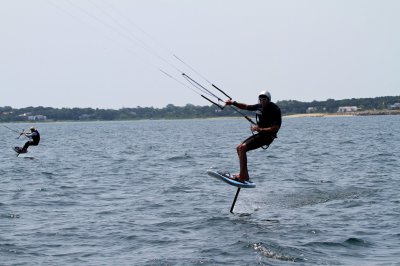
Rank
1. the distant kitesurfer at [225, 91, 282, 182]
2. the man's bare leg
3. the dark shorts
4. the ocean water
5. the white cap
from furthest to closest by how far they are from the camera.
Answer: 1. the man's bare leg
2. the dark shorts
3. the distant kitesurfer at [225, 91, 282, 182]
4. the white cap
5. the ocean water

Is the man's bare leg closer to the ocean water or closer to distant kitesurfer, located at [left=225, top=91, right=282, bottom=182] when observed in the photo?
distant kitesurfer, located at [left=225, top=91, right=282, bottom=182]

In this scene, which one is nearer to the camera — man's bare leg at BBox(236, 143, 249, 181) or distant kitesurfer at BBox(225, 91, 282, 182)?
distant kitesurfer at BBox(225, 91, 282, 182)

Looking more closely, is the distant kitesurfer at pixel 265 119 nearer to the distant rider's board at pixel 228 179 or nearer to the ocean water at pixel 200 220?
the distant rider's board at pixel 228 179

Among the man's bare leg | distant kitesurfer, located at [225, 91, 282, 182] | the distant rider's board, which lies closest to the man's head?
distant kitesurfer, located at [225, 91, 282, 182]

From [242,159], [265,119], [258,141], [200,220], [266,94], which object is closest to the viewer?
[266,94]

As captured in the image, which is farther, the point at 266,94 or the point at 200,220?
the point at 200,220

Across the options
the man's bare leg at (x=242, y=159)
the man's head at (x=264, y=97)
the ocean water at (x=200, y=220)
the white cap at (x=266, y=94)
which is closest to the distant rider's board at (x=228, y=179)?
the man's bare leg at (x=242, y=159)

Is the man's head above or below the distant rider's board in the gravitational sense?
above

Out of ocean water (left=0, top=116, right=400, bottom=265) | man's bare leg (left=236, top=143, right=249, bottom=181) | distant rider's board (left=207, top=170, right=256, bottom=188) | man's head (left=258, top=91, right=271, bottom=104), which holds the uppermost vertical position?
man's head (left=258, top=91, right=271, bottom=104)

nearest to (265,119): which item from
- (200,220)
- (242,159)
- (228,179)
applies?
(242,159)

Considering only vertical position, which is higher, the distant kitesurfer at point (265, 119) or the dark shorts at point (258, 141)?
the distant kitesurfer at point (265, 119)

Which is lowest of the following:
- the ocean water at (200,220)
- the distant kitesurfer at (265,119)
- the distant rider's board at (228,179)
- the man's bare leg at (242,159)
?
the ocean water at (200,220)

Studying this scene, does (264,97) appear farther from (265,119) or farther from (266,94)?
(265,119)

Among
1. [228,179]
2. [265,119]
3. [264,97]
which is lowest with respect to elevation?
[228,179]
